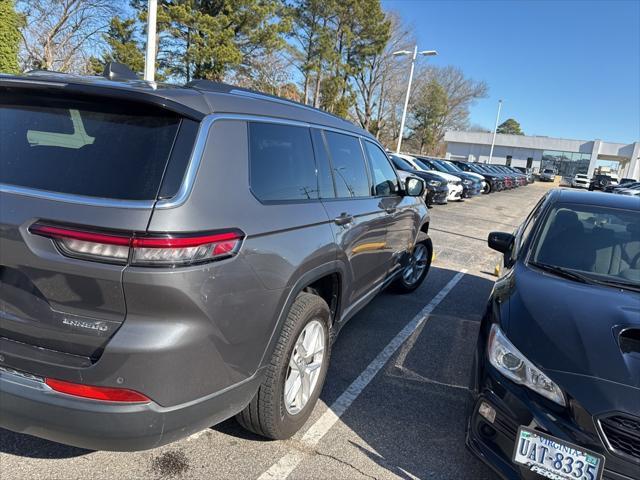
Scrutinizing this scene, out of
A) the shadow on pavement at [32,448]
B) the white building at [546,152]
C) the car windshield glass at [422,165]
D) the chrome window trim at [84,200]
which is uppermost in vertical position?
the white building at [546,152]

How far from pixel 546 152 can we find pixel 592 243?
253ft

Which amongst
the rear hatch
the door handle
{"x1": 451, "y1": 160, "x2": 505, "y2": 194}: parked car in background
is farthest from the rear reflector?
{"x1": 451, "y1": 160, "x2": 505, "y2": 194}: parked car in background

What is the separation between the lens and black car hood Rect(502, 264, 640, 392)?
224 cm

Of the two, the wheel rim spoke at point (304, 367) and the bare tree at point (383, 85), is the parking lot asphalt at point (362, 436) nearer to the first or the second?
the wheel rim spoke at point (304, 367)

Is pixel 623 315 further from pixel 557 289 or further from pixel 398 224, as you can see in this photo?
pixel 398 224

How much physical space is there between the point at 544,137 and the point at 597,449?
78.8 meters

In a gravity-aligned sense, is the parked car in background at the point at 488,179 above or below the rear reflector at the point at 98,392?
above

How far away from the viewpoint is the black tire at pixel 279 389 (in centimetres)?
247

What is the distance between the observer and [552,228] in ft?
12.0

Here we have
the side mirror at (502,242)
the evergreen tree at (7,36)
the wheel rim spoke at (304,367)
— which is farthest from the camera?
the evergreen tree at (7,36)

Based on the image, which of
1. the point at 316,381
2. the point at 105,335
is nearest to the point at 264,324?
the point at 105,335

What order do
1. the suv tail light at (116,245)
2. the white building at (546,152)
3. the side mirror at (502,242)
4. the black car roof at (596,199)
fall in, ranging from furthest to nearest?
the white building at (546,152)
the side mirror at (502,242)
the black car roof at (596,199)
the suv tail light at (116,245)

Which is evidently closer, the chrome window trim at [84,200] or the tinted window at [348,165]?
the chrome window trim at [84,200]

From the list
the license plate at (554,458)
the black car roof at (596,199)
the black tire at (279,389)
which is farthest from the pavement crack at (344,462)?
the black car roof at (596,199)
